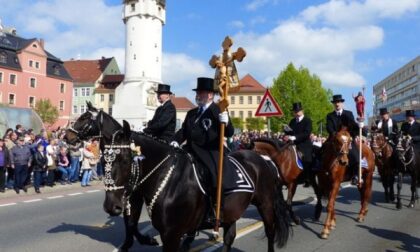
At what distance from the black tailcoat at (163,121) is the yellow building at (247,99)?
10639 centimetres

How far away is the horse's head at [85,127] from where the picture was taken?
19.5ft

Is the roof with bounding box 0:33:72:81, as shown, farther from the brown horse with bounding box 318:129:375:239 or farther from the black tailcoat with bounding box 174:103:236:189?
the black tailcoat with bounding box 174:103:236:189

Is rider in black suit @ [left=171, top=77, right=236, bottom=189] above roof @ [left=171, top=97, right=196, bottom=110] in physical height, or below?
below

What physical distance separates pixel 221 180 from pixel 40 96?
2918 inches

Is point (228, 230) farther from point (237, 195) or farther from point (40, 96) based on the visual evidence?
point (40, 96)

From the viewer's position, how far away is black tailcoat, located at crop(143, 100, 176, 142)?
6984 mm

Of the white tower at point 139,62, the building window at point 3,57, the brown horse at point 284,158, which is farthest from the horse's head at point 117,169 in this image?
the building window at point 3,57

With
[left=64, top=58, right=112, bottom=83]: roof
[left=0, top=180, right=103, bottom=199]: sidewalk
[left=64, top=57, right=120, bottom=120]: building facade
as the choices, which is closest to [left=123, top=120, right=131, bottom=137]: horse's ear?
[left=0, top=180, right=103, bottom=199]: sidewalk

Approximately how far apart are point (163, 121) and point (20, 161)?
9921 mm

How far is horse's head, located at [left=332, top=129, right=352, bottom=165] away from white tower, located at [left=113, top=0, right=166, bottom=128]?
60730 millimetres

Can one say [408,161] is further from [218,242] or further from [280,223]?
[280,223]

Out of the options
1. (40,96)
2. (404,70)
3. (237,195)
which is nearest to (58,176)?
(237,195)

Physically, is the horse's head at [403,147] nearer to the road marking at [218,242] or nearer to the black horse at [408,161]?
the black horse at [408,161]

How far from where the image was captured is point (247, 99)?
4550 inches
